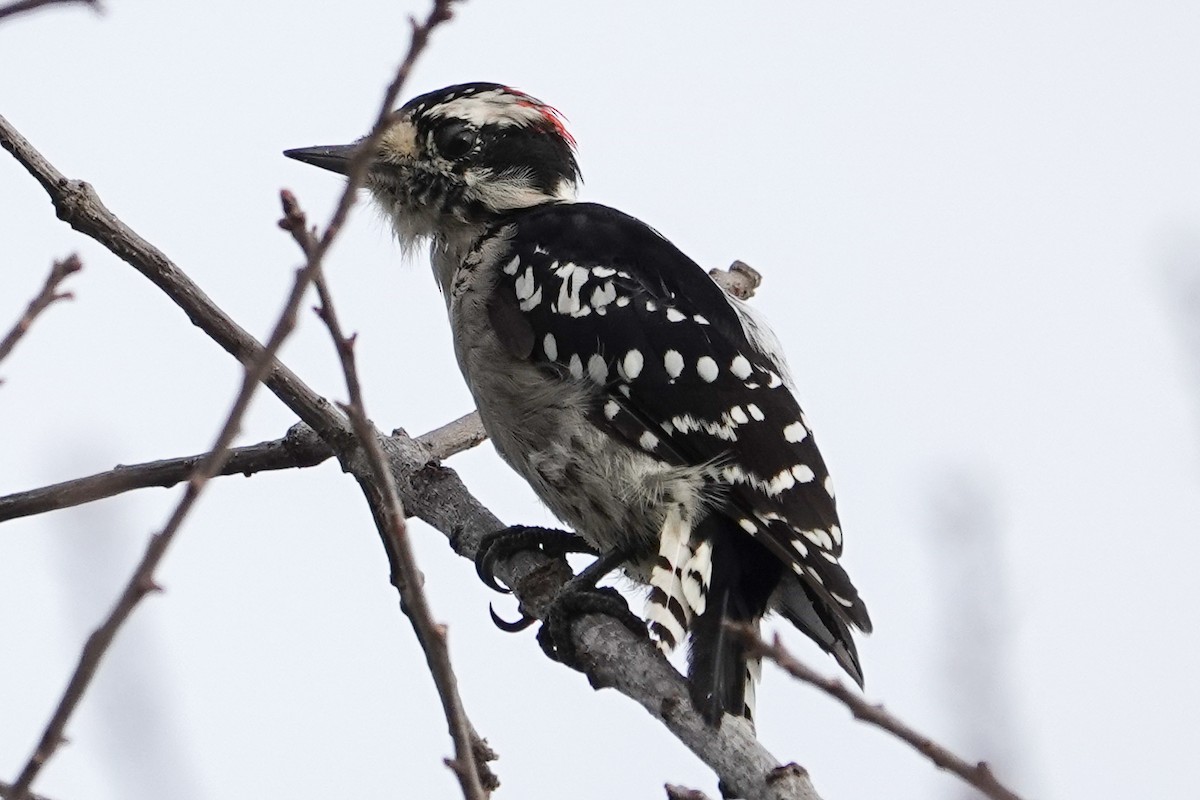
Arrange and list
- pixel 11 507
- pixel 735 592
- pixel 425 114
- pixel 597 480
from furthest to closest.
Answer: pixel 425 114, pixel 597 480, pixel 735 592, pixel 11 507

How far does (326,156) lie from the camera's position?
15.5 feet

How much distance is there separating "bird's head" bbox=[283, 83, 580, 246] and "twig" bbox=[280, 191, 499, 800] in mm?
2565

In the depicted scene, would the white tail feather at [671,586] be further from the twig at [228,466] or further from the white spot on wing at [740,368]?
the twig at [228,466]

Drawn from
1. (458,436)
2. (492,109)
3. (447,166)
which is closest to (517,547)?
(458,436)

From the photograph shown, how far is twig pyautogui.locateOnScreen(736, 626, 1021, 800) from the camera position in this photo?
61.6 inches

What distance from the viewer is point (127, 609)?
1.66 metres

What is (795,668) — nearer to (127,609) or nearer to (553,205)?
(127,609)

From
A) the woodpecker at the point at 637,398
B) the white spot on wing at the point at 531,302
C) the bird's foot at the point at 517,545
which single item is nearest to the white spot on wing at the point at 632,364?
the woodpecker at the point at 637,398

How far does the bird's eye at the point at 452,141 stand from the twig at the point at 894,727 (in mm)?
3241

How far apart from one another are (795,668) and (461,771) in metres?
0.56

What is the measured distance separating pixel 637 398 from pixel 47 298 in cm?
185

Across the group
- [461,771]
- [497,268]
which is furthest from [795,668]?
[497,268]

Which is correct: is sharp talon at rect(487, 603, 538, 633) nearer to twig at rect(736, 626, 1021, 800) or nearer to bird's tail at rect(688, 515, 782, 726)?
bird's tail at rect(688, 515, 782, 726)

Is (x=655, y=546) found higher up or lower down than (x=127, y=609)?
higher up
